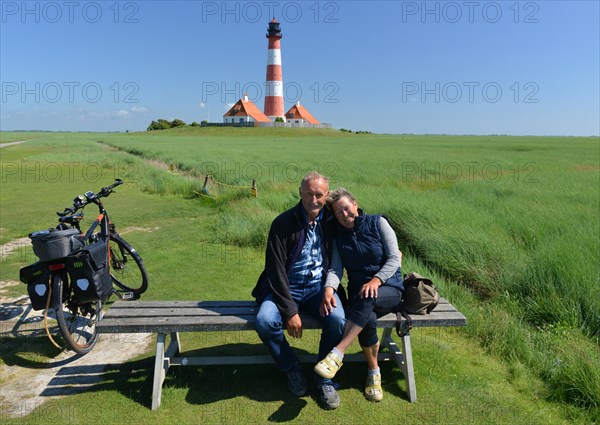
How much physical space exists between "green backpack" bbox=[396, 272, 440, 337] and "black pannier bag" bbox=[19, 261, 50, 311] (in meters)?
2.77

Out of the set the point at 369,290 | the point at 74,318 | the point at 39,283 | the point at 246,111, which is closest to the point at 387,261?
the point at 369,290

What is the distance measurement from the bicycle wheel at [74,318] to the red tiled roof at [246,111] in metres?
76.4

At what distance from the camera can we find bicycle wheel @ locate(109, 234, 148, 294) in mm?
4680

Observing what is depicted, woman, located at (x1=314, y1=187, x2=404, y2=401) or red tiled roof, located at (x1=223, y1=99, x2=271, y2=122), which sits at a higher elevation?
red tiled roof, located at (x1=223, y1=99, x2=271, y2=122)

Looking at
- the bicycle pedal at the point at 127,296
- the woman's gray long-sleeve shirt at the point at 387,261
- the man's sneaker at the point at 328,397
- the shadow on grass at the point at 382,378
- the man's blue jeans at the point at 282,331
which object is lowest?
the shadow on grass at the point at 382,378

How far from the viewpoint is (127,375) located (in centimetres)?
333

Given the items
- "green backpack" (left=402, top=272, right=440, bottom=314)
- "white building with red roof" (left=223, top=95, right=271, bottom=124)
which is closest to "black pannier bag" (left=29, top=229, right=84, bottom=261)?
"green backpack" (left=402, top=272, right=440, bottom=314)

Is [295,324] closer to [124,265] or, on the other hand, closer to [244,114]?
[124,265]

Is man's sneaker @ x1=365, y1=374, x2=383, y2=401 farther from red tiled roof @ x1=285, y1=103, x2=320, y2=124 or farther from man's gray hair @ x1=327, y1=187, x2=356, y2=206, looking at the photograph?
red tiled roof @ x1=285, y1=103, x2=320, y2=124

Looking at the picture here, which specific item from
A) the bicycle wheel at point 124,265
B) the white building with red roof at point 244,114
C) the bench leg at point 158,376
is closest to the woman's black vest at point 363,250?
the bench leg at point 158,376

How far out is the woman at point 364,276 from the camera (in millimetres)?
2992

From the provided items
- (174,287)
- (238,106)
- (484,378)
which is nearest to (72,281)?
(174,287)

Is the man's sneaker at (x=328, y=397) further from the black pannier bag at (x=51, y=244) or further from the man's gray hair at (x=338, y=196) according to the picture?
the black pannier bag at (x=51, y=244)

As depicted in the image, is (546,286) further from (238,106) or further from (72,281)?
(238,106)
